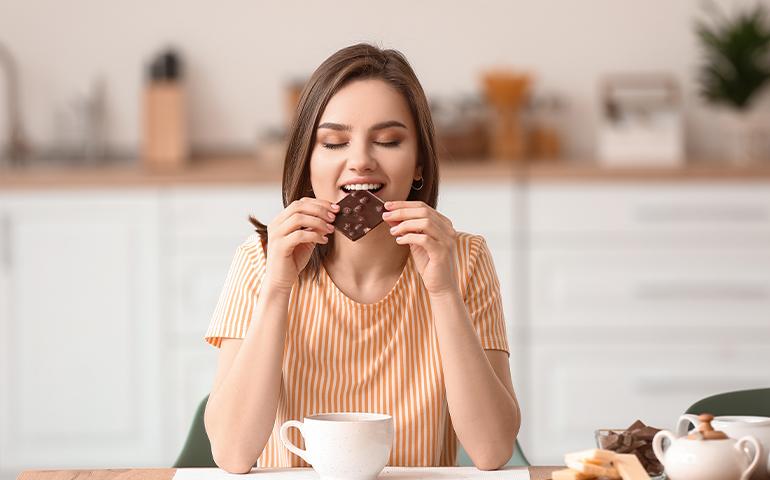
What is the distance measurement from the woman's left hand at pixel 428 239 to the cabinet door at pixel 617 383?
2.13 meters

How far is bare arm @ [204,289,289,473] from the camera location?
58.4 inches

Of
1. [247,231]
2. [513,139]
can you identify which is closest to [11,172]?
[247,231]

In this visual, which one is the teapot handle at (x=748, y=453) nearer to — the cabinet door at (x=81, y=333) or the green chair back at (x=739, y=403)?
the green chair back at (x=739, y=403)

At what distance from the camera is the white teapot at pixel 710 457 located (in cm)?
116

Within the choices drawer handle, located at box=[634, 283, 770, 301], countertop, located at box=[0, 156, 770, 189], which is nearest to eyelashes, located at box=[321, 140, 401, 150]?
countertop, located at box=[0, 156, 770, 189]

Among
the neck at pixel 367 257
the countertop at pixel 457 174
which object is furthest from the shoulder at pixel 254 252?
the countertop at pixel 457 174

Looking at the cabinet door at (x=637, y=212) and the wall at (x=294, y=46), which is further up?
the wall at (x=294, y=46)

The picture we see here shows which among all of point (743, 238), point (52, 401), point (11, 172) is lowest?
point (52, 401)

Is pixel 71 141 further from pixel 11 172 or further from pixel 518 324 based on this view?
pixel 518 324

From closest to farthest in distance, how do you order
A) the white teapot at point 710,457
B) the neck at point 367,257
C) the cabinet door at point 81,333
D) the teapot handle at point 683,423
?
1. the white teapot at point 710,457
2. the teapot handle at point 683,423
3. the neck at point 367,257
4. the cabinet door at point 81,333

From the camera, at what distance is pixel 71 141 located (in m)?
4.16

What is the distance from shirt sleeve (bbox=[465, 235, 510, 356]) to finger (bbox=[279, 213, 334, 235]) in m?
0.29

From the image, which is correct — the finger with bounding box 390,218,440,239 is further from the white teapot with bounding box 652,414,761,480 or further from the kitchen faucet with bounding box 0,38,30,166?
the kitchen faucet with bounding box 0,38,30,166

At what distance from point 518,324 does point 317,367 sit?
6.72 ft
